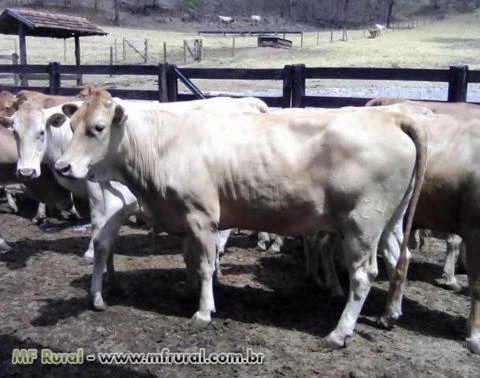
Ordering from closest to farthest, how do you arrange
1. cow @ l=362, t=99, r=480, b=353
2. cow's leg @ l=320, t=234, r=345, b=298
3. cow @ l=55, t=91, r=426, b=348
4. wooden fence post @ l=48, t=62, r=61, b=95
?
1. cow @ l=55, t=91, r=426, b=348
2. cow @ l=362, t=99, r=480, b=353
3. cow's leg @ l=320, t=234, r=345, b=298
4. wooden fence post @ l=48, t=62, r=61, b=95

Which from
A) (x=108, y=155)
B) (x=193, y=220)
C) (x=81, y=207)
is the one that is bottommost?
(x=81, y=207)

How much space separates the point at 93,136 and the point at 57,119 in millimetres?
1615

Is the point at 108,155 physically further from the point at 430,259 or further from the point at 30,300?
the point at 430,259

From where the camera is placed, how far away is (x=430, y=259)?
276 inches

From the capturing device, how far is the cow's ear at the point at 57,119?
6.20 meters

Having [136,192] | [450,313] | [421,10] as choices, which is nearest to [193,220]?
[136,192]

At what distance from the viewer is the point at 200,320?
492cm

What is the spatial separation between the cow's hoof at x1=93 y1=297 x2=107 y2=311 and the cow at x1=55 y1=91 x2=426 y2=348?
90 centimetres

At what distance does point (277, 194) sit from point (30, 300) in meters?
2.59

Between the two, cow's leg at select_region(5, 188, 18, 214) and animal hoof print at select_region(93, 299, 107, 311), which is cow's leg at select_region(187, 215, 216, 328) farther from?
cow's leg at select_region(5, 188, 18, 214)

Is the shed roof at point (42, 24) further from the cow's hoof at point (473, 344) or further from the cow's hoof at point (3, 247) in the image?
the cow's hoof at point (473, 344)

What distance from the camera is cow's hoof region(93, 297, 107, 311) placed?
524cm

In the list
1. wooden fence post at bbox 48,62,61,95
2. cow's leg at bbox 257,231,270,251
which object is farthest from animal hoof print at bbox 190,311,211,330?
wooden fence post at bbox 48,62,61,95

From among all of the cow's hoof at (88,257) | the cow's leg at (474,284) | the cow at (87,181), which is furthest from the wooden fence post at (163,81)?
the cow's leg at (474,284)
